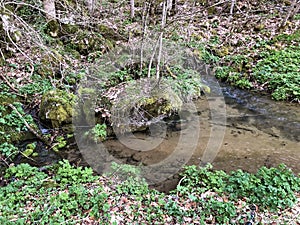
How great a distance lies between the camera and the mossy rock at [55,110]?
562 cm

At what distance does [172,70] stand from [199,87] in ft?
3.95

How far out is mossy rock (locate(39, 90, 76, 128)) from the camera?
5625mm

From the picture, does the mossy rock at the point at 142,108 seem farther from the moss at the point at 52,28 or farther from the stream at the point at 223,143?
the moss at the point at 52,28

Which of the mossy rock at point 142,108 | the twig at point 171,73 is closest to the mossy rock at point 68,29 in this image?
the twig at point 171,73

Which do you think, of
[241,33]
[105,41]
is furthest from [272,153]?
[241,33]

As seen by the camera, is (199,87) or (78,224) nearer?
(78,224)

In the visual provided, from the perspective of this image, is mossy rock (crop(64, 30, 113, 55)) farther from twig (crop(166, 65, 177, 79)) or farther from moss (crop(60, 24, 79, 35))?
twig (crop(166, 65, 177, 79))

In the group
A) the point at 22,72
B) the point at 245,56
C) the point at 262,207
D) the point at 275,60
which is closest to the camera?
the point at 262,207

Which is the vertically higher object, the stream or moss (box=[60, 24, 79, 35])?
moss (box=[60, 24, 79, 35])

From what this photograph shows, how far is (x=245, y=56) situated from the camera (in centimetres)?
960

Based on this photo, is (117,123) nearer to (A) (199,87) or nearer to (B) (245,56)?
(A) (199,87)

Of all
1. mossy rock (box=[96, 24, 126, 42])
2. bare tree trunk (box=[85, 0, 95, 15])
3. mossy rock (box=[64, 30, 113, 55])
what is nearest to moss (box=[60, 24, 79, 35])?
mossy rock (box=[64, 30, 113, 55])

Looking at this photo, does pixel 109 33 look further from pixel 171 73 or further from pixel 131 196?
pixel 131 196

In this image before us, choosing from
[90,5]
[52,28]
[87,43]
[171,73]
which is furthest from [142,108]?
[90,5]
